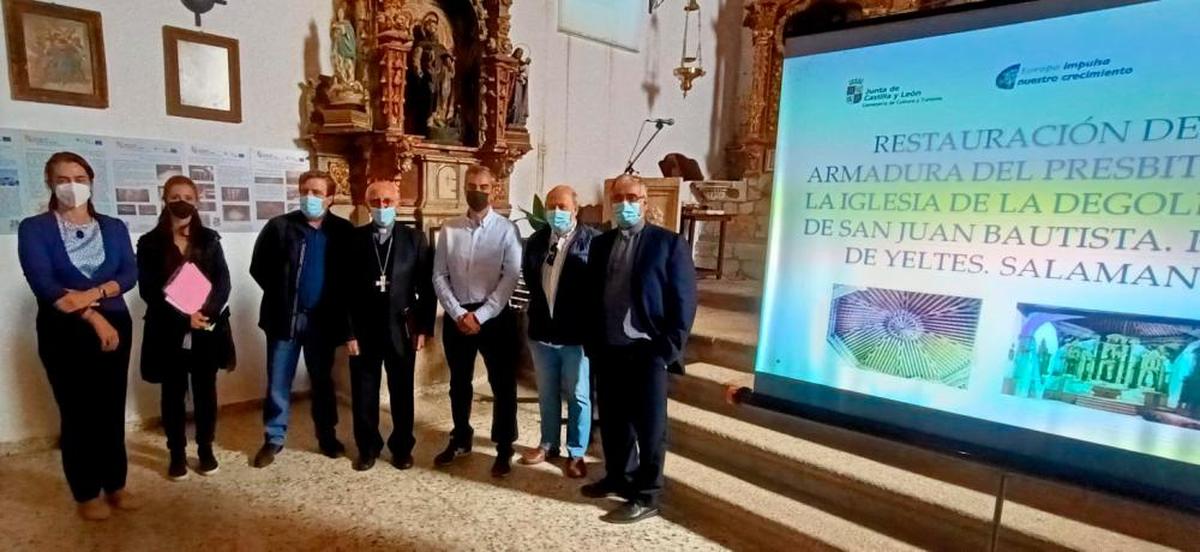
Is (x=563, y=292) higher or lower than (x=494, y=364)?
higher

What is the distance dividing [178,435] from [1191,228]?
10.5 ft

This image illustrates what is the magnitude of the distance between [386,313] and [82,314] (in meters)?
0.99

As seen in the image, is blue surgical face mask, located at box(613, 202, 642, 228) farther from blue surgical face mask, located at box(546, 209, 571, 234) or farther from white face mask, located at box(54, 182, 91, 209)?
white face mask, located at box(54, 182, 91, 209)

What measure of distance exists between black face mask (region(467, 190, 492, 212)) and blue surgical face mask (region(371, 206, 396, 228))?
34 cm

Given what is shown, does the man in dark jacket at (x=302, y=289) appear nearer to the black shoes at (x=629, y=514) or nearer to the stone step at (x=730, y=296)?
the black shoes at (x=629, y=514)

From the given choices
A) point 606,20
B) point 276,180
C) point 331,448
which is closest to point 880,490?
point 331,448

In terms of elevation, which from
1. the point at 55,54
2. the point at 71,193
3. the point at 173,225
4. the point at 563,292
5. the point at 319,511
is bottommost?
the point at 319,511

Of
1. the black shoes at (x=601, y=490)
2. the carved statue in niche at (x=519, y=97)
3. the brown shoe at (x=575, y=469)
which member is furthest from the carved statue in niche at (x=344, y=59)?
the black shoes at (x=601, y=490)

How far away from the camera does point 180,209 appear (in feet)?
7.68

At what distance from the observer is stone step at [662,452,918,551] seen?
2.16 metres

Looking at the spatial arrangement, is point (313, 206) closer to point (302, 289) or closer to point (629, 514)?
point (302, 289)

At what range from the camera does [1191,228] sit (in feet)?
3.13

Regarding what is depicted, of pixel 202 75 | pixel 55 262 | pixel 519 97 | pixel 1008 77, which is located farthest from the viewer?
pixel 519 97

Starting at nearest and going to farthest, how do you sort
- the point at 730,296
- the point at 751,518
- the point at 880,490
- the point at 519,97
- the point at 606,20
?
the point at 880,490
the point at 751,518
the point at 730,296
the point at 519,97
the point at 606,20
